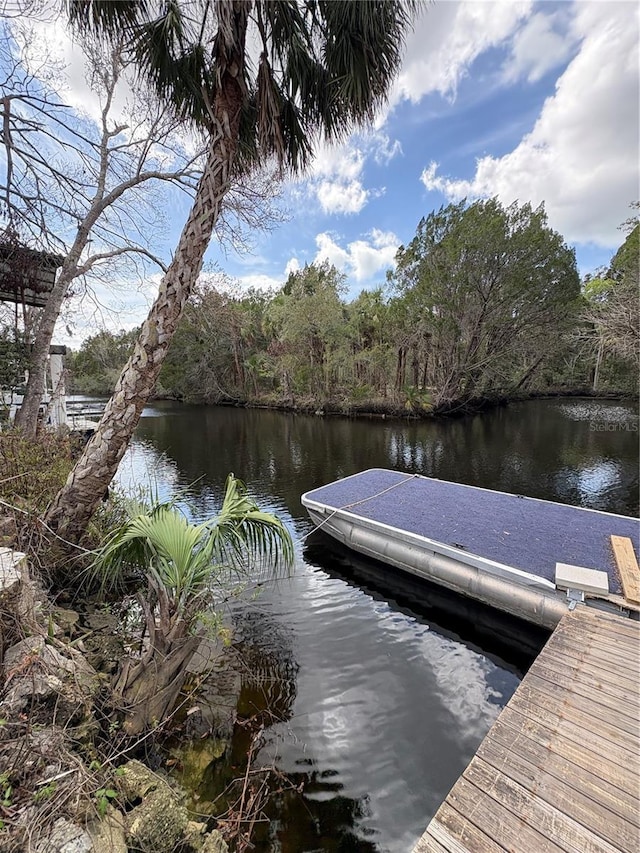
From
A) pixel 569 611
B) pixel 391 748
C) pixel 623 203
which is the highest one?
pixel 623 203

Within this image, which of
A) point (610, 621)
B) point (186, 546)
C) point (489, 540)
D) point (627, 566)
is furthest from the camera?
point (489, 540)

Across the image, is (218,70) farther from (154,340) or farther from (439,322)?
(439,322)

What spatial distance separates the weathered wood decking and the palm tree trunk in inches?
142

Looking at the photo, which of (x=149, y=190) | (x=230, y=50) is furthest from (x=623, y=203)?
(x=149, y=190)

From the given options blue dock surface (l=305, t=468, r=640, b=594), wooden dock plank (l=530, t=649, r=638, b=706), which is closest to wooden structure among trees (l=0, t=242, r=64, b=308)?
blue dock surface (l=305, t=468, r=640, b=594)

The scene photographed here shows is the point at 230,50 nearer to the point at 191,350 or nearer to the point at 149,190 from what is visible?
the point at 149,190

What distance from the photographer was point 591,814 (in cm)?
167

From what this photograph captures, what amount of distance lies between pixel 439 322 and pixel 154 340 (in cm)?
1949

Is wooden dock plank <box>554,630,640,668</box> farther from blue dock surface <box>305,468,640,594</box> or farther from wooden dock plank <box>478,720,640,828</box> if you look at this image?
wooden dock plank <box>478,720,640,828</box>

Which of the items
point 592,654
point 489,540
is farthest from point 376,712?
point 489,540

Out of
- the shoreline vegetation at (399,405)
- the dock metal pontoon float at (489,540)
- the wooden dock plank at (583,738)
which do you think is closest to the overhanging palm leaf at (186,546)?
the wooden dock plank at (583,738)

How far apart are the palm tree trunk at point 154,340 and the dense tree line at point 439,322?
12189mm

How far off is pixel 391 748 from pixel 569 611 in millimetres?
2166

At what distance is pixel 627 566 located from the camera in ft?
12.7
